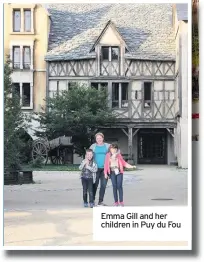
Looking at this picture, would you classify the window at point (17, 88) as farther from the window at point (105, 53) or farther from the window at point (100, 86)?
the window at point (105, 53)

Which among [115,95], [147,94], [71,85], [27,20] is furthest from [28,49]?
[147,94]

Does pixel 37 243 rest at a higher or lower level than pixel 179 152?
lower

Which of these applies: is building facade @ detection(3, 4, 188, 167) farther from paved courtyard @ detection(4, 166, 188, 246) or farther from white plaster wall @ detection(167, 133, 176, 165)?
paved courtyard @ detection(4, 166, 188, 246)

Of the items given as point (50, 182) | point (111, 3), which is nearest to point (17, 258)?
point (50, 182)

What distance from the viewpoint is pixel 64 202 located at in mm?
8641

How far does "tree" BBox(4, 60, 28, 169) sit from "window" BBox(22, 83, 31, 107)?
0.32ft

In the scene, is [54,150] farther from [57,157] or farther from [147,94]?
[147,94]

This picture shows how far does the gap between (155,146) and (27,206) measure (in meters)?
1.71

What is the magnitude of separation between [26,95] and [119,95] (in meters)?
1.13

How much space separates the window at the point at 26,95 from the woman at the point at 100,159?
0.93 meters

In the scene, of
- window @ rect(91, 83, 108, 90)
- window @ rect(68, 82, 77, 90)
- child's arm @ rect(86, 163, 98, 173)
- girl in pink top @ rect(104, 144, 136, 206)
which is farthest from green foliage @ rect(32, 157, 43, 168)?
window @ rect(91, 83, 108, 90)

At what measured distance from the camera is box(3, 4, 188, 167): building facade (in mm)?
8766

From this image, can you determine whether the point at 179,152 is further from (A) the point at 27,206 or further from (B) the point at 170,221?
(A) the point at 27,206

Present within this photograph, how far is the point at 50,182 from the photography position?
8734 mm
